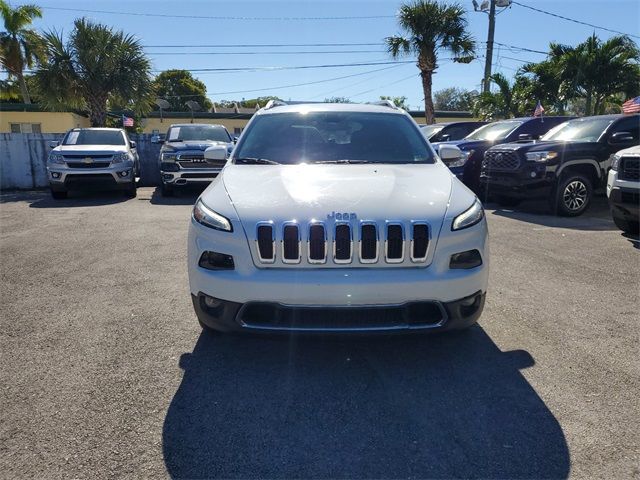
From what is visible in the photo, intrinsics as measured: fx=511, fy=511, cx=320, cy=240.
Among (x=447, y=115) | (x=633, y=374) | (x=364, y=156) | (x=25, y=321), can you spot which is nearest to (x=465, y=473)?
(x=633, y=374)

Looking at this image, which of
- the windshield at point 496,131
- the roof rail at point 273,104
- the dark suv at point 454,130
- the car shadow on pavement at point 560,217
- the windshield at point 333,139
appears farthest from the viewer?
the dark suv at point 454,130

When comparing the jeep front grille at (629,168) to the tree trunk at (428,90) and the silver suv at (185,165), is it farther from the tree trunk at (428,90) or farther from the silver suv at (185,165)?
the tree trunk at (428,90)

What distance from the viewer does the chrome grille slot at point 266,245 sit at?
9.54 ft

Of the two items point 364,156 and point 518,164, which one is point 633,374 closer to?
point 364,156

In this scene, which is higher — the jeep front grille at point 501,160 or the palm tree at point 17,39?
the palm tree at point 17,39

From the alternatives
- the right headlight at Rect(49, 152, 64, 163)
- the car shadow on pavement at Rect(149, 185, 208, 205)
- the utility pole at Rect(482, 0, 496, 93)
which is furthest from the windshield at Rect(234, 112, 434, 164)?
the utility pole at Rect(482, 0, 496, 93)

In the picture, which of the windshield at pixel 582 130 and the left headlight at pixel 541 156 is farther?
the windshield at pixel 582 130

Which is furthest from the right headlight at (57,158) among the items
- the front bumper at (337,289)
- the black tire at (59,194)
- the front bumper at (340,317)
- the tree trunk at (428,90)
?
the tree trunk at (428,90)

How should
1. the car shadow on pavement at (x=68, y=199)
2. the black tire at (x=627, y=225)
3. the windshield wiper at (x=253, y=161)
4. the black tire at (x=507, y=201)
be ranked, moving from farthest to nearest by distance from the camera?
the car shadow on pavement at (x=68, y=199) → the black tire at (x=507, y=201) → the black tire at (x=627, y=225) → the windshield wiper at (x=253, y=161)

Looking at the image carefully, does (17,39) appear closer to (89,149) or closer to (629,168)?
(89,149)

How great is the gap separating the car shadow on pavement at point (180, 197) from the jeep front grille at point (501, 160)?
20.9 feet

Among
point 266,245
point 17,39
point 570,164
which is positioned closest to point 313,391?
point 266,245

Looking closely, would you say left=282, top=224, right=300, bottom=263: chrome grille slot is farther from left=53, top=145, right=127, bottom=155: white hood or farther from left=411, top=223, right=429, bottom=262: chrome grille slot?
left=53, top=145, right=127, bottom=155: white hood

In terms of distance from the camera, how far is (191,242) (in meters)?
3.17
